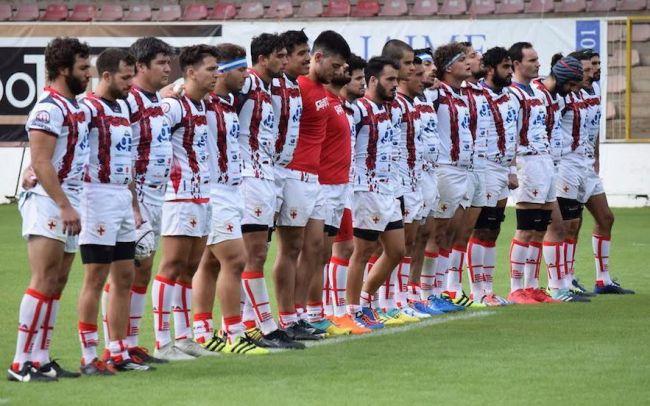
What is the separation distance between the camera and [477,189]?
12516 millimetres

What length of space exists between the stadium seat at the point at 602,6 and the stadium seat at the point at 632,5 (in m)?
0.10

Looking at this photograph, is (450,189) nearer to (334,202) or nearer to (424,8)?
(334,202)

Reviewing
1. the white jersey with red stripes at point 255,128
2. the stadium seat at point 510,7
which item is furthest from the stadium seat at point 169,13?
the white jersey with red stripes at point 255,128

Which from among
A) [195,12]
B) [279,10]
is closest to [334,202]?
[279,10]

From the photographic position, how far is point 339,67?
10336 mm

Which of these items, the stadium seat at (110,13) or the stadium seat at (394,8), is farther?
the stadium seat at (110,13)

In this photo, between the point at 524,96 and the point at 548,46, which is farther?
the point at 548,46

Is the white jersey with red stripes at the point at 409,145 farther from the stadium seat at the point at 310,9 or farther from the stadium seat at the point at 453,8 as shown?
the stadium seat at the point at 310,9

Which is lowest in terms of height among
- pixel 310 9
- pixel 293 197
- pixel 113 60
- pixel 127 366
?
pixel 127 366

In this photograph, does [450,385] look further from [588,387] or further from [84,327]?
[84,327]

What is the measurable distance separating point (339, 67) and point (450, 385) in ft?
10.1

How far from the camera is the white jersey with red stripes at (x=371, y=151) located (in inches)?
434

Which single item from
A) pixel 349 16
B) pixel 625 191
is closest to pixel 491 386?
pixel 625 191

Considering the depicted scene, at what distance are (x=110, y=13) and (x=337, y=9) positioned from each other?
403 cm
